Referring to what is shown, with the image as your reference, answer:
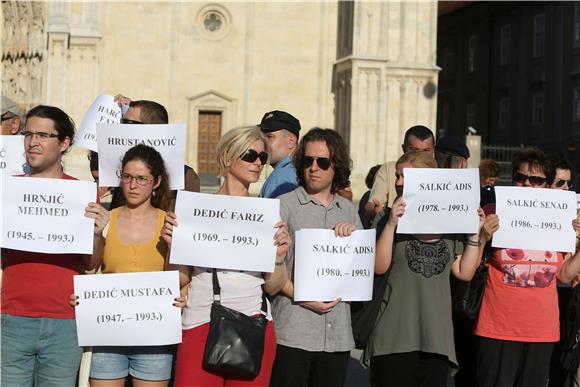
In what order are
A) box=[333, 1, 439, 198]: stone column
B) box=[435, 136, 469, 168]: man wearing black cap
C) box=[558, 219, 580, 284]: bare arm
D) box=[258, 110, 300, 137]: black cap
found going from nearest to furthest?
box=[558, 219, 580, 284]: bare arm, box=[258, 110, 300, 137]: black cap, box=[435, 136, 469, 168]: man wearing black cap, box=[333, 1, 439, 198]: stone column

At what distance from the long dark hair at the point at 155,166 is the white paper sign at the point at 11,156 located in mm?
1236

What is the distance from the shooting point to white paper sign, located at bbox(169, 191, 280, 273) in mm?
4910

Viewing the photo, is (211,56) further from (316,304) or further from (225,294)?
(225,294)

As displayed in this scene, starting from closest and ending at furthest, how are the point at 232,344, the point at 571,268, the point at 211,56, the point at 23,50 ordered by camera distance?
1. the point at 232,344
2. the point at 571,268
3. the point at 23,50
4. the point at 211,56

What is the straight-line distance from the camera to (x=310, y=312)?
17.0 feet

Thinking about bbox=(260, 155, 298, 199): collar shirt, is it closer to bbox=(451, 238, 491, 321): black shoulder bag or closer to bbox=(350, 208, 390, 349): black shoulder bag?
bbox=(350, 208, 390, 349): black shoulder bag

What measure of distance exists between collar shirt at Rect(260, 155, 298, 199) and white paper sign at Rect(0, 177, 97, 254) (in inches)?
58.0

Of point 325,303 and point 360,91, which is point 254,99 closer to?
point 360,91

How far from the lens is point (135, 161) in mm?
5164

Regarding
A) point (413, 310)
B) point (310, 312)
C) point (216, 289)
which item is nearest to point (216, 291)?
point (216, 289)

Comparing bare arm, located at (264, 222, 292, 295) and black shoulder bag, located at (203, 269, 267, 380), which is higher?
bare arm, located at (264, 222, 292, 295)

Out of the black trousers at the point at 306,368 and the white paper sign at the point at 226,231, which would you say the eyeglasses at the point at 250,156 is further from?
the black trousers at the point at 306,368

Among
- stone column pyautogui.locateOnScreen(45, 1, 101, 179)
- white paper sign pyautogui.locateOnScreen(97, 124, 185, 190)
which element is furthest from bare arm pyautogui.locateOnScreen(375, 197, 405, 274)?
stone column pyautogui.locateOnScreen(45, 1, 101, 179)

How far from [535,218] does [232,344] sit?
95.6 inches
